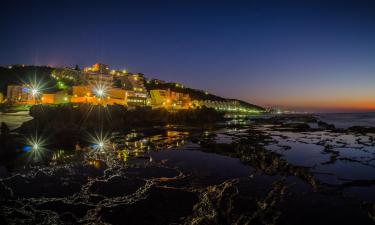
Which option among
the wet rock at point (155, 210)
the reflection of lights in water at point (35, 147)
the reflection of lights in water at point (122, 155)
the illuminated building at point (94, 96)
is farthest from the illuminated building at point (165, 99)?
the wet rock at point (155, 210)

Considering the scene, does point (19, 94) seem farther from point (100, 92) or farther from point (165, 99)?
point (165, 99)

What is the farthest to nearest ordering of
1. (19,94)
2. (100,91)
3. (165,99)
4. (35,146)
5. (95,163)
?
(165,99), (100,91), (19,94), (35,146), (95,163)

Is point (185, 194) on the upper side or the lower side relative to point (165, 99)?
lower

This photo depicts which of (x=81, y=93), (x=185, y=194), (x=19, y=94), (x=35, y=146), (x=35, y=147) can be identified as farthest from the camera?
(x=19, y=94)

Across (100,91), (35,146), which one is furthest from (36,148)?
(100,91)

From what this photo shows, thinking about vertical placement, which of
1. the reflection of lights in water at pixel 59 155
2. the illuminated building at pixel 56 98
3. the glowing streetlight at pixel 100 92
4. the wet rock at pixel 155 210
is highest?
the glowing streetlight at pixel 100 92

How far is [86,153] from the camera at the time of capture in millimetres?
22156

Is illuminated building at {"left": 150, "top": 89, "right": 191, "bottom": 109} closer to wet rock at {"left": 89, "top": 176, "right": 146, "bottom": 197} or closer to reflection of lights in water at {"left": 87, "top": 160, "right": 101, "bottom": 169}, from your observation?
reflection of lights in water at {"left": 87, "top": 160, "right": 101, "bottom": 169}

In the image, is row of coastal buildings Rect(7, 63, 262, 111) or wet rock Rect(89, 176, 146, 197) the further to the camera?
row of coastal buildings Rect(7, 63, 262, 111)

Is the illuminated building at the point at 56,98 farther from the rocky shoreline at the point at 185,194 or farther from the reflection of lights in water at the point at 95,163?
the reflection of lights in water at the point at 95,163

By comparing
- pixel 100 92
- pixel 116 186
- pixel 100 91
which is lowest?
pixel 116 186

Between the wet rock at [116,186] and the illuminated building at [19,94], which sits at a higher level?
the illuminated building at [19,94]

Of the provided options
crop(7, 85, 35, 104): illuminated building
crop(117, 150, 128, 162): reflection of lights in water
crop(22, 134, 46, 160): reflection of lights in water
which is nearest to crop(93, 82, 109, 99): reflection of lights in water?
crop(7, 85, 35, 104): illuminated building

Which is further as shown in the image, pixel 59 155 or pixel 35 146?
pixel 35 146
